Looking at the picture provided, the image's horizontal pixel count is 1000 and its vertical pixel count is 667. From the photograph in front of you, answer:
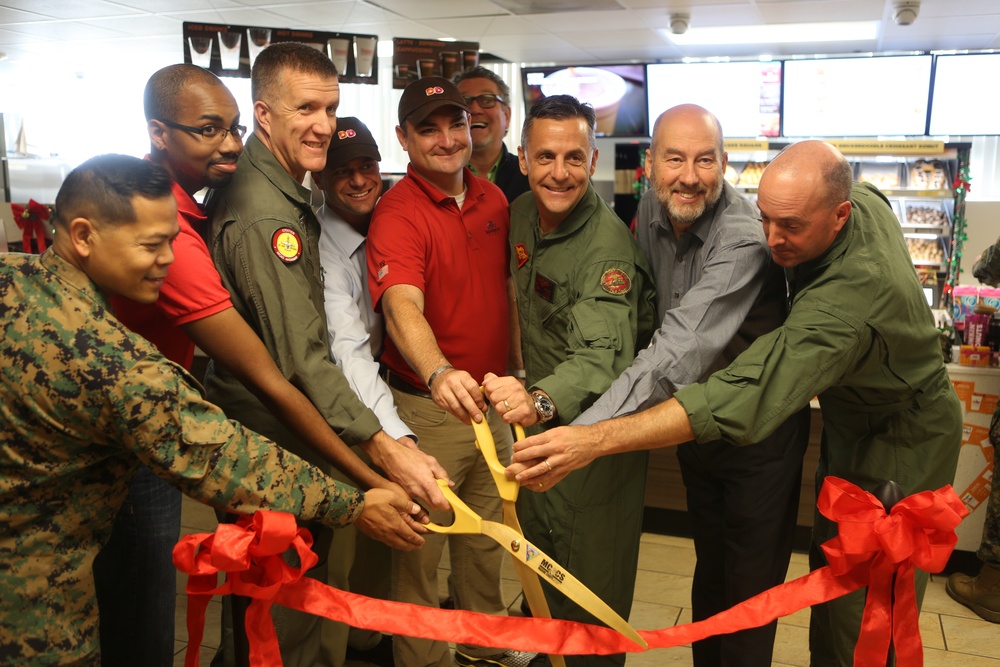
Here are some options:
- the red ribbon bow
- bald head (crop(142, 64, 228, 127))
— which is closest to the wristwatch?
the red ribbon bow

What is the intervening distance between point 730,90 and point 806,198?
223 inches

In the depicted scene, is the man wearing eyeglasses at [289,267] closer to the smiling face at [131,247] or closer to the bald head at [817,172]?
the smiling face at [131,247]

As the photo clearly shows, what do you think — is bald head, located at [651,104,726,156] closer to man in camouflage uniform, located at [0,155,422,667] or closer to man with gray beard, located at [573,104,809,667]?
man with gray beard, located at [573,104,809,667]

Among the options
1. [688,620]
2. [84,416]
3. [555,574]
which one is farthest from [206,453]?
[688,620]

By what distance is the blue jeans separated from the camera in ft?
6.70

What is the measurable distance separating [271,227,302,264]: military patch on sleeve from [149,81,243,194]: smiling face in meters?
0.23

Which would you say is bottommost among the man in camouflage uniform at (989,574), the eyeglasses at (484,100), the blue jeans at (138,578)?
the man in camouflage uniform at (989,574)

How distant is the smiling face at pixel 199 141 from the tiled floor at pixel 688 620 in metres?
1.91

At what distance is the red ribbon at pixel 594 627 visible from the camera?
1652 millimetres

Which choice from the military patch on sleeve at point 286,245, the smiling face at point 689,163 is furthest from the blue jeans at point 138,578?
the smiling face at point 689,163

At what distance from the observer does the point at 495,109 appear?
382 cm

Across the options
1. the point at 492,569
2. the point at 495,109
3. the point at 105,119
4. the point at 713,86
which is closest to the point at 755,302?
the point at 492,569

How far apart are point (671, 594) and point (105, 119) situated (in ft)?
32.5

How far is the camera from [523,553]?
188 cm
